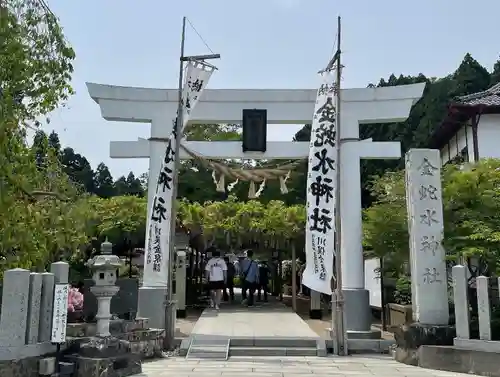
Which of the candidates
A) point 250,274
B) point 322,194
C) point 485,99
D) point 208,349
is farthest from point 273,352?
point 485,99

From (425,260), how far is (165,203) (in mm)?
6037

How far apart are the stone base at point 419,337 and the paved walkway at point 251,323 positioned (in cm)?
249

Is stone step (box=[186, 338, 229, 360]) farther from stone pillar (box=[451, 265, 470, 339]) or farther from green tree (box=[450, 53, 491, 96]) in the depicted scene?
green tree (box=[450, 53, 491, 96])

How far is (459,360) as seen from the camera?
9.06 m

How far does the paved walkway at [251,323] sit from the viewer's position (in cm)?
1228

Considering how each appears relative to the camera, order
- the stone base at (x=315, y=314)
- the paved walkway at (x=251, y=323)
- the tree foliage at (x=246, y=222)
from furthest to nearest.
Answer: the tree foliage at (x=246, y=222) → the stone base at (x=315, y=314) → the paved walkway at (x=251, y=323)

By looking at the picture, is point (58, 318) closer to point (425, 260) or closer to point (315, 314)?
point (425, 260)

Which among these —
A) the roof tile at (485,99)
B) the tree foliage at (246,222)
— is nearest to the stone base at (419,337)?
the tree foliage at (246,222)

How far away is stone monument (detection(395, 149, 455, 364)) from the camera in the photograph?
32.3ft

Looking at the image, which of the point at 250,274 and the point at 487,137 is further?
the point at 487,137

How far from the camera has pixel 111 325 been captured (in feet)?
33.8

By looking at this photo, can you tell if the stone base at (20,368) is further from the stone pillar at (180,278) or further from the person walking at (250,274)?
the person walking at (250,274)

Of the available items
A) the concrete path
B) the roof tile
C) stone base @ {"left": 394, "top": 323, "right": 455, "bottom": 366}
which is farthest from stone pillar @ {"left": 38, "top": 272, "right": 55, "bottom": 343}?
the roof tile

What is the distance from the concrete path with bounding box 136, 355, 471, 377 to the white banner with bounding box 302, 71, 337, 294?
159 cm
